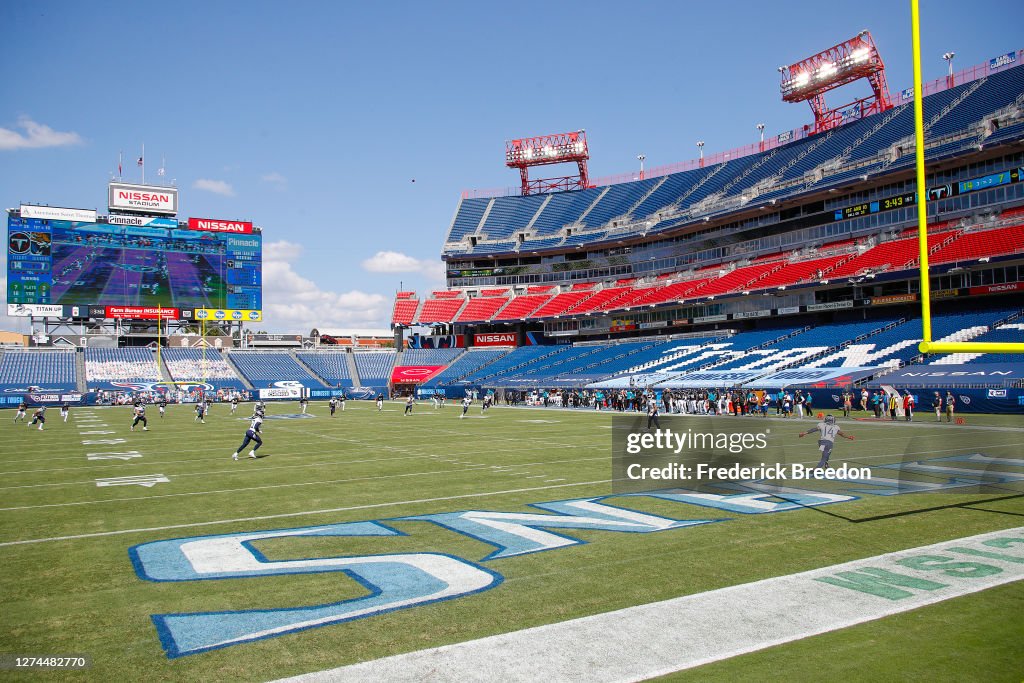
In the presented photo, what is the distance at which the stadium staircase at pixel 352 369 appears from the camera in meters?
72.8

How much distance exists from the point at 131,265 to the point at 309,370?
1929 centimetres

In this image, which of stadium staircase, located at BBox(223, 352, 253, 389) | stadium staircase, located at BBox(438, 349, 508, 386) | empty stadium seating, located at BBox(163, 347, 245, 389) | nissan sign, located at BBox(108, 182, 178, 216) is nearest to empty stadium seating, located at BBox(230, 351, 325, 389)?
stadium staircase, located at BBox(223, 352, 253, 389)

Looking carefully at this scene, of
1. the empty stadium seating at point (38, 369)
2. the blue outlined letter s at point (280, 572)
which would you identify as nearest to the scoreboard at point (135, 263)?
the empty stadium seating at point (38, 369)

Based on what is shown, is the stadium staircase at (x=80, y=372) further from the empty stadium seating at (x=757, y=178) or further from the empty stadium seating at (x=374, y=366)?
the empty stadium seating at (x=757, y=178)

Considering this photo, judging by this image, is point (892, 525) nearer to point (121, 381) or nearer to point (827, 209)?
point (827, 209)

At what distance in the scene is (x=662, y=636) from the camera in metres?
6.00

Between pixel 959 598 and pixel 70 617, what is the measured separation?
8.67 meters

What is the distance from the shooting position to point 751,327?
189 feet

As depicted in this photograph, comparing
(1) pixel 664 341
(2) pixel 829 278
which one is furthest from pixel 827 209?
(1) pixel 664 341

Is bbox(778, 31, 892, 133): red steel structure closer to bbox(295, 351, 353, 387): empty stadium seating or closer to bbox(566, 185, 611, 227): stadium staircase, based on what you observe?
bbox(566, 185, 611, 227): stadium staircase

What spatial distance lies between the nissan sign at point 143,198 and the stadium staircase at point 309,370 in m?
18.7

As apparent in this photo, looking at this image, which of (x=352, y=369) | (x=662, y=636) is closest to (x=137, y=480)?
(x=662, y=636)

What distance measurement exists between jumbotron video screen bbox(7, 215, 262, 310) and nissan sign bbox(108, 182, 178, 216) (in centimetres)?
176

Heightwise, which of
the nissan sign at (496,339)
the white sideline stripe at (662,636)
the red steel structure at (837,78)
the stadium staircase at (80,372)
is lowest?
the white sideline stripe at (662,636)
